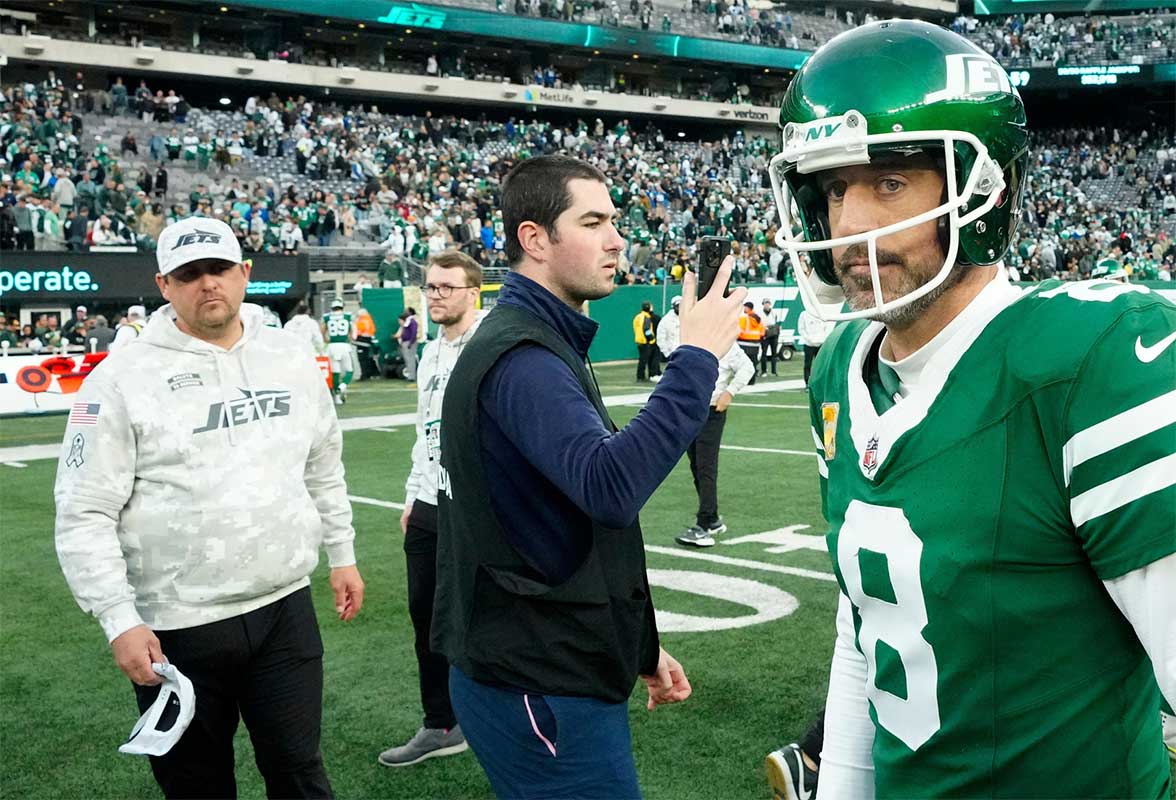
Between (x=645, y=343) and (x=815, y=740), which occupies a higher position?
(x=815, y=740)

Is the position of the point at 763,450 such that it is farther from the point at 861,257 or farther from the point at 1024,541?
the point at 1024,541

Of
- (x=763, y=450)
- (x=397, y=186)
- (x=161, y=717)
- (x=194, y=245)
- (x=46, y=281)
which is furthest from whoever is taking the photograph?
(x=397, y=186)

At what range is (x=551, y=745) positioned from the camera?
241 centimetres

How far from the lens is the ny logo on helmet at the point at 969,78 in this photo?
164cm

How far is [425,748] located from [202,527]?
5.69ft

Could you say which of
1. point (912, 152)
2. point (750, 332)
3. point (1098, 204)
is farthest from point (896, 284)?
point (1098, 204)

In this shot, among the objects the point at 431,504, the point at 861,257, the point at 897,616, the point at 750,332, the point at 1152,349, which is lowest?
the point at 750,332

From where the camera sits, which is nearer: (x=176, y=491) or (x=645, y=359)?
(x=176, y=491)

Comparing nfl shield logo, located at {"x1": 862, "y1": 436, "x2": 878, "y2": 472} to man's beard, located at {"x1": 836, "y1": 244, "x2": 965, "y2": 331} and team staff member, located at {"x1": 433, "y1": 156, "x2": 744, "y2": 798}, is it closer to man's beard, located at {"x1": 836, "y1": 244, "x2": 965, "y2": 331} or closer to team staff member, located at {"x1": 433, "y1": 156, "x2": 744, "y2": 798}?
man's beard, located at {"x1": 836, "y1": 244, "x2": 965, "y2": 331}

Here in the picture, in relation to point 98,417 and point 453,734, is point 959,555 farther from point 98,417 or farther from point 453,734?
point 453,734

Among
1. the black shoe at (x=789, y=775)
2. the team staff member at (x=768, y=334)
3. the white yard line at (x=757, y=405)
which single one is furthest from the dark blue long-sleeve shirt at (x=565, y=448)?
the team staff member at (x=768, y=334)

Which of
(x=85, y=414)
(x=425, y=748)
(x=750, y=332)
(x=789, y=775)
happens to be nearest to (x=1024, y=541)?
(x=789, y=775)

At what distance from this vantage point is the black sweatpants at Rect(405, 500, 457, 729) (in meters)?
4.68

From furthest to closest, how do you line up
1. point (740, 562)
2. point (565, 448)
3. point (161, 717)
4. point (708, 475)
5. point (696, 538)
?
point (708, 475) → point (696, 538) → point (740, 562) → point (161, 717) → point (565, 448)
